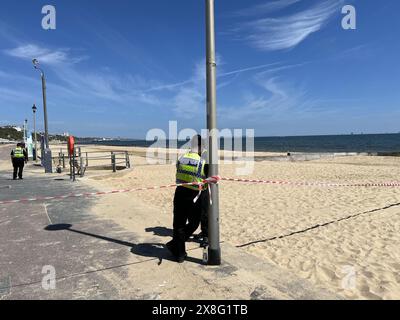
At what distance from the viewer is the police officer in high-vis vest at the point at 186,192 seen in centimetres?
463

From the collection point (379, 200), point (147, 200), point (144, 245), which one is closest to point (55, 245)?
point (144, 245)

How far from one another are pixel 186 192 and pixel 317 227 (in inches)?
145

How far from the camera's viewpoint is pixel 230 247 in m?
5.46

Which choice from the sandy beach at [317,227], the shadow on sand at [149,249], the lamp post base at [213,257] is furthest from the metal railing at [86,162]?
the lamp post base at [213,257]

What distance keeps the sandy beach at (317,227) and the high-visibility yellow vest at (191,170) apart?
Answer: 181 centimetres

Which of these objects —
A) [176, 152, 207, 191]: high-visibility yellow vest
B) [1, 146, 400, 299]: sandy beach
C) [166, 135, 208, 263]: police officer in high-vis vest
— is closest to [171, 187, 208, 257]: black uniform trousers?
[166, 135, 208, 263]: police officer in high-vis vest

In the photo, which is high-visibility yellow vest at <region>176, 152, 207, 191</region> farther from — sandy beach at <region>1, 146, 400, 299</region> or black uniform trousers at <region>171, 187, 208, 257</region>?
sandy beach at <region>1, 146, 400, 299</region>

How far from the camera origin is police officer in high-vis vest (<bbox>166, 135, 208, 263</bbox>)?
4.63 metres

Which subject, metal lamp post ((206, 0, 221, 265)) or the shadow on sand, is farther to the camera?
the shadow on sand

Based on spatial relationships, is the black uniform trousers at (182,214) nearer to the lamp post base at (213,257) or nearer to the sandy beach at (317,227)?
the lamp post base at (213,257)

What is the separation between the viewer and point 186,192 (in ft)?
15.5

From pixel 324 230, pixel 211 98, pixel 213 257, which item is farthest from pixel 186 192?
pixel 324 230

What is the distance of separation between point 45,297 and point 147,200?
6745 mm

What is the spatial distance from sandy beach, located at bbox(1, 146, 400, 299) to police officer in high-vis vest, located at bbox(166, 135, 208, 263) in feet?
4.80
